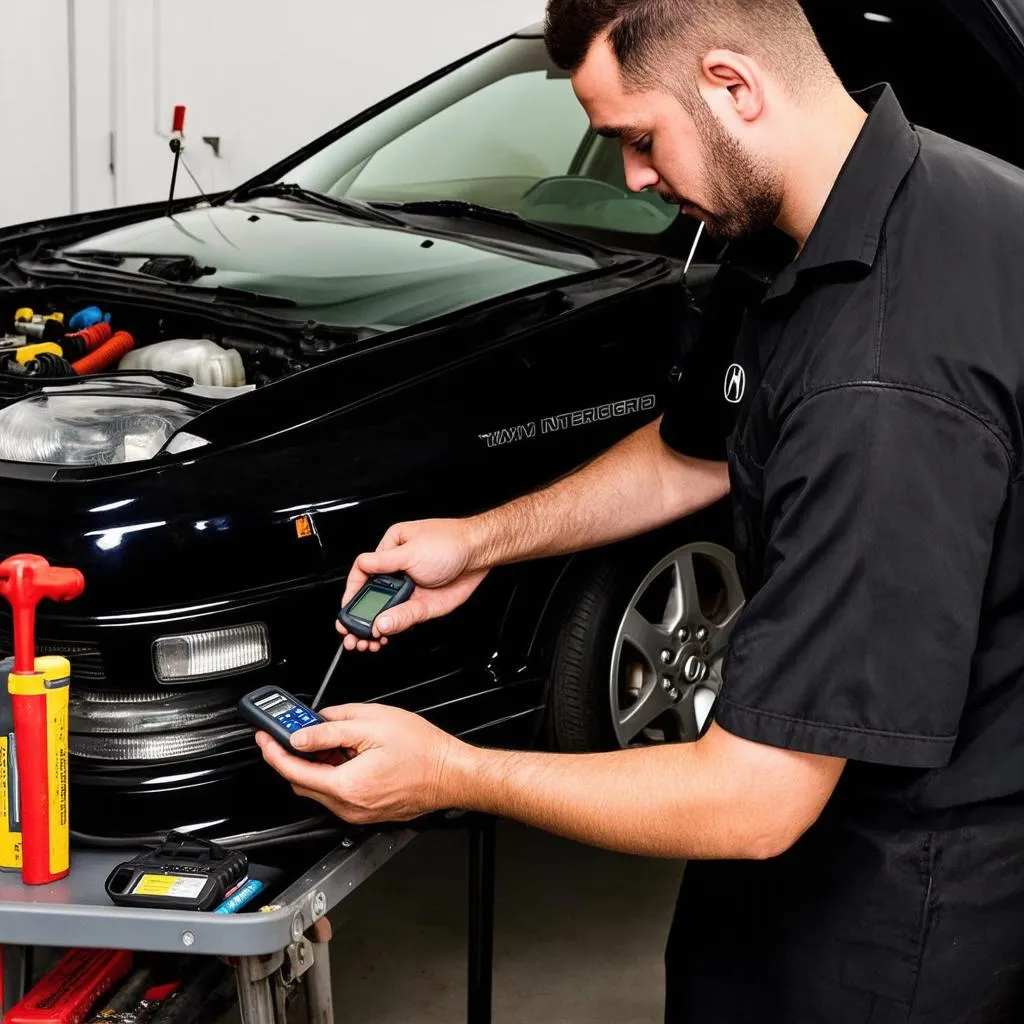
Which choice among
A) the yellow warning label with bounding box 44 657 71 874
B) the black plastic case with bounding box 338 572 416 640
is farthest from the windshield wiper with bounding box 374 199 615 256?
the yellow warning label with bounding box 44 657 71 874

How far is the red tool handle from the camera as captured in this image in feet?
5.16

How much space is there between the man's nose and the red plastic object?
3.64 feet

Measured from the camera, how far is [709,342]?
193 cm

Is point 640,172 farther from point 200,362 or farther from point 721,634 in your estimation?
point 721,634

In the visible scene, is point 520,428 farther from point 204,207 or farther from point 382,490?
point 204,207

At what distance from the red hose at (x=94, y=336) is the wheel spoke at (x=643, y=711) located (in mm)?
1115

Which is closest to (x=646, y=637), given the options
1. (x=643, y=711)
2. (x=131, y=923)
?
(x=643, y=711)

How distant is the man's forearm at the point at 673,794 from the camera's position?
1297mm

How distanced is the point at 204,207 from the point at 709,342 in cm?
155

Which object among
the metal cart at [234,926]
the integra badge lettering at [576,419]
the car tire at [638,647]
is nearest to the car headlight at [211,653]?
the metal cart at [234,926]

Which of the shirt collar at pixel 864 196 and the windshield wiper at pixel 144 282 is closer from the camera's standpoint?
the shirt collar at pixel 864 196

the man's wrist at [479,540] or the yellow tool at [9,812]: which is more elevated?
the man's wrist at [479,540]

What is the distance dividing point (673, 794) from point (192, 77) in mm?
5717

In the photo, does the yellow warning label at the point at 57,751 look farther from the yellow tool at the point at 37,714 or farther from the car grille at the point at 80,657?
the car grille at the point at 80,657
